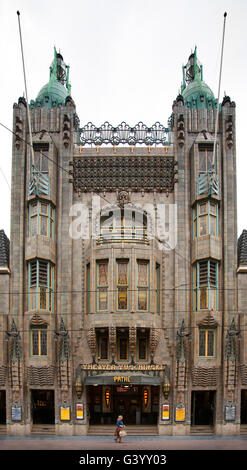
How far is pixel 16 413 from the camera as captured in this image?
3391 centimetres

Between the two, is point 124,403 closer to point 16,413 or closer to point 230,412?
point 230,412

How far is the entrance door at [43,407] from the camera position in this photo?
3525 centimetres

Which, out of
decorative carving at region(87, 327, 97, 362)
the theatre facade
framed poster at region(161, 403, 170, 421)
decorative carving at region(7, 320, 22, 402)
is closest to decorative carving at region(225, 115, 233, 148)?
the theatre facade

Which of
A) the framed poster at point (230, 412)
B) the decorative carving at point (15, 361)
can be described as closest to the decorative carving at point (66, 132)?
the decorative carving at point (15, 361)

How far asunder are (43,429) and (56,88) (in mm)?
26311

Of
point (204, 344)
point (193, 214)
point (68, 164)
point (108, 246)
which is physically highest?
point (68, 164)

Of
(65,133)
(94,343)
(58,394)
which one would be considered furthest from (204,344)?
(65,133)

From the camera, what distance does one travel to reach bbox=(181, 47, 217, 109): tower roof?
129 feet

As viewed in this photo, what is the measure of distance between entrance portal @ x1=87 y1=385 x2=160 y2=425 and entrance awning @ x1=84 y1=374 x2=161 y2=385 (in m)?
2.57

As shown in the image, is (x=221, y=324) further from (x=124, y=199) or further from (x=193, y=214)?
(x=124, y=199)

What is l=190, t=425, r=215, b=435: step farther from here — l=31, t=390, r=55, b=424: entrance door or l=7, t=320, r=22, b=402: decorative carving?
l=7, t=320, r=22, b=402: decorative carving

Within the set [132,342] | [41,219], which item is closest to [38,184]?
[41,219]
